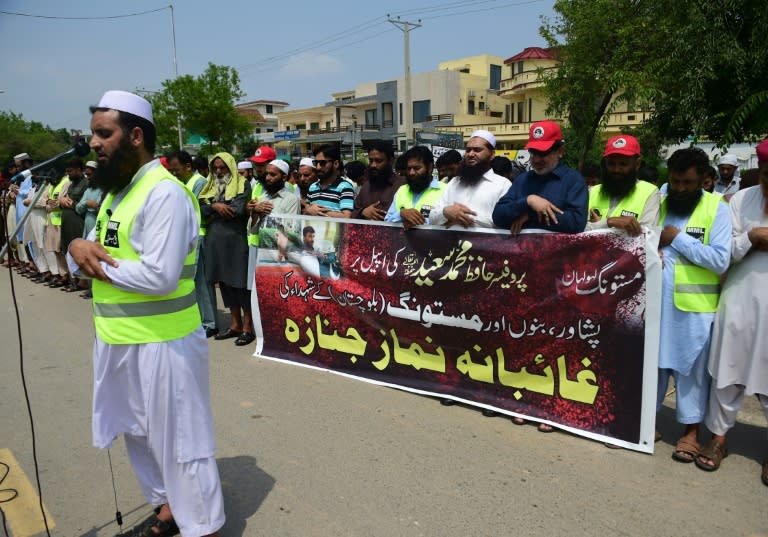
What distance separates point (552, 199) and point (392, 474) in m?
2.01

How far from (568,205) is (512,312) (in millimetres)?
820

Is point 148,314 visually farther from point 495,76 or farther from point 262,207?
point 495,76

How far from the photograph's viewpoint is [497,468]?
136 inches

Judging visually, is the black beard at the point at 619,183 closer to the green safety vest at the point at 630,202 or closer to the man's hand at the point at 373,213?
the green safety vest at the point at 630,202

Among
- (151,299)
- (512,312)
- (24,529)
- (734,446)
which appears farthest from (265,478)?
(734,446)

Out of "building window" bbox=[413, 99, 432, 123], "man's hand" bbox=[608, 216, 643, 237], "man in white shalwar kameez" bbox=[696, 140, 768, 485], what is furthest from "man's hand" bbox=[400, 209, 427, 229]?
"building window" bbox=[413, 99, 432, 123]

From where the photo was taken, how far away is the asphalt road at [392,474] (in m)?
2.93

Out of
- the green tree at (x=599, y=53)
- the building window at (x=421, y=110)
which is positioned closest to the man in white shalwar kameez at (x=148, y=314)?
the green tree at (x=599, y=53)

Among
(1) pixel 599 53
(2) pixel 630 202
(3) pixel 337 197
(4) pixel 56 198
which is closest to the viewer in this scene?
(2) pixel 630 202

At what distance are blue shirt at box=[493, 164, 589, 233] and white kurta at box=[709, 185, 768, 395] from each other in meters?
0.89

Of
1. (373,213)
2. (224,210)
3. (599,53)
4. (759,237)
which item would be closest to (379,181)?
(373,213)

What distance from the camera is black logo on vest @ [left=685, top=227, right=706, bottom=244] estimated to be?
354 centimetres

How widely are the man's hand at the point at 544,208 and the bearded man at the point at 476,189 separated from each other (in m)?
0.58

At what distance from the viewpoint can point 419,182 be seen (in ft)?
16.2
